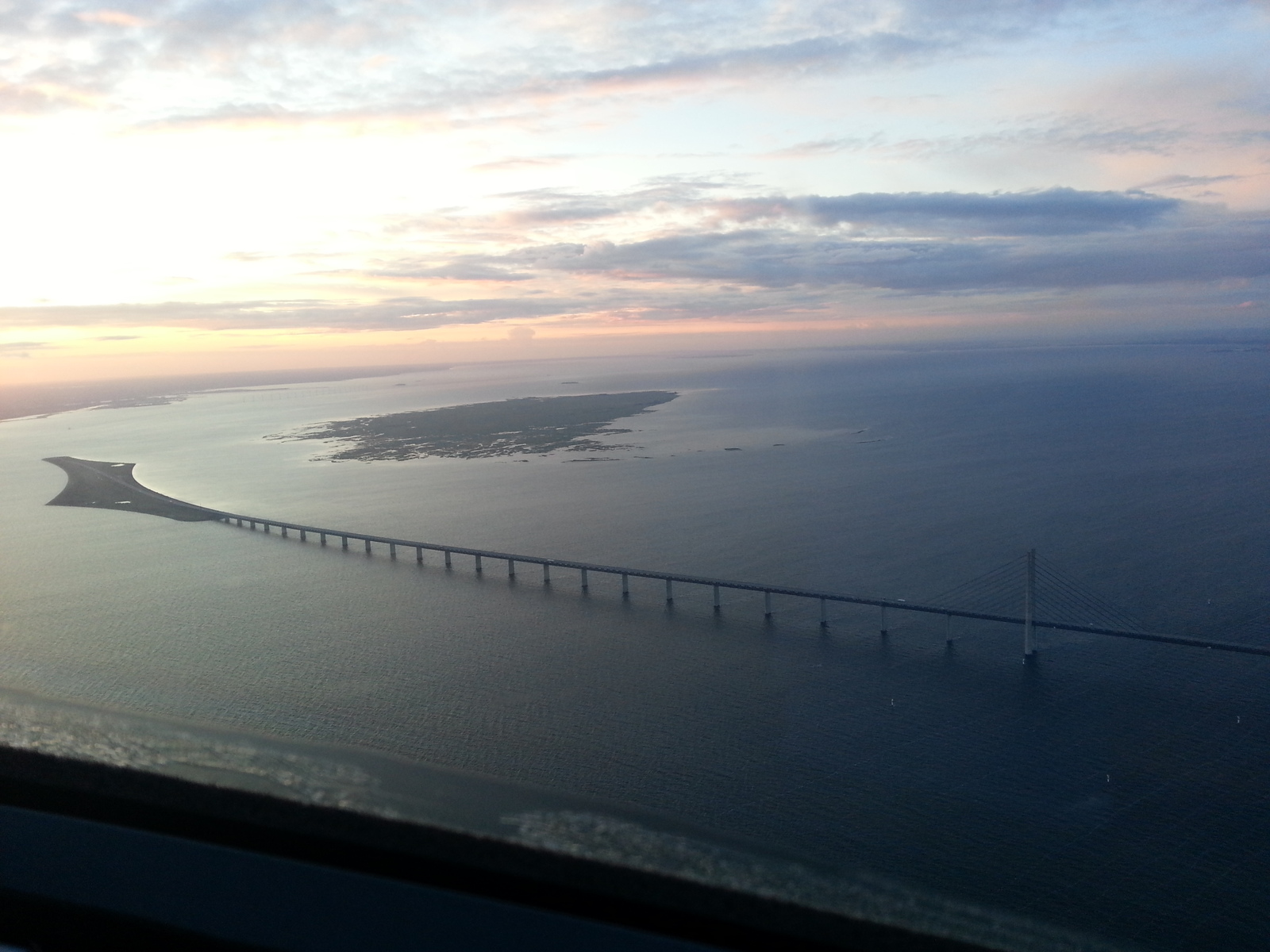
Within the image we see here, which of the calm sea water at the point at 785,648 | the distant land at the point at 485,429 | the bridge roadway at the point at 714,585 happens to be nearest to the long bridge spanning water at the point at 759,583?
the bridge roadway at the point at 714,585

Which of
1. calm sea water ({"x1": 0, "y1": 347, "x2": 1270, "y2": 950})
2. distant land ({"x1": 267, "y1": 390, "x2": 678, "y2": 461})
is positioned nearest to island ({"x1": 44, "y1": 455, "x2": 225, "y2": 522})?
calm sea water ({"x1": 0, "y1": 347, "x2": 1270, "y2": 950})

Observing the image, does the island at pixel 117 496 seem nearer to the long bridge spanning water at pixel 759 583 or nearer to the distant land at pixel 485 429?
the long bridge spanning water at pixel 759 583

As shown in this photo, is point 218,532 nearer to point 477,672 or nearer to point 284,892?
point 477,672

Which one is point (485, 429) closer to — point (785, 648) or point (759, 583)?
point (759, 583)

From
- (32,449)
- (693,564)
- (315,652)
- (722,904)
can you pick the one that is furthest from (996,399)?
(722,904)

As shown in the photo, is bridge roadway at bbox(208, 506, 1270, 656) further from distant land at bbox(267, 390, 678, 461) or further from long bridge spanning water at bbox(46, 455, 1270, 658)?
distant land at bbox(267, 390, 678, 461)

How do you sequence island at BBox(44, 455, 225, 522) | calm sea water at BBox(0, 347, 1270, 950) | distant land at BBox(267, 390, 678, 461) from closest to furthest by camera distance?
calm sea water at BBox(0, 347, 1270, 950), island at BBox(44, 455, 225, 522), distant land at BBox(267, 390, 678, 461)

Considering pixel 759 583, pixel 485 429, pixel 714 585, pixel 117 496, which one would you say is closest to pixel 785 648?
pixel 714 585
